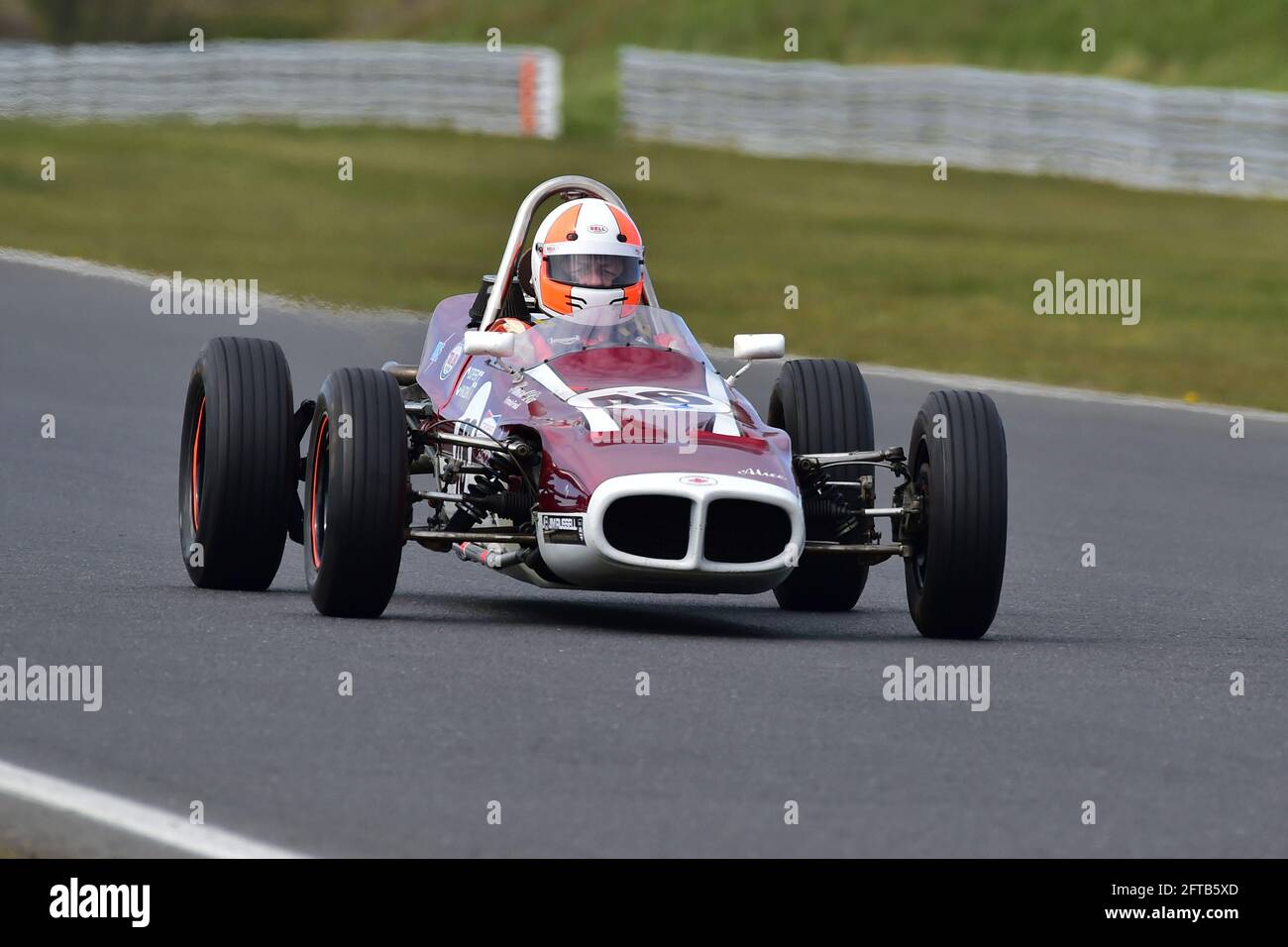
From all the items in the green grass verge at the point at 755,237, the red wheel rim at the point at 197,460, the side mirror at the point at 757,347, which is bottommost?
the red wheel rim at the point at 197,460

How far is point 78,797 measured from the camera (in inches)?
242

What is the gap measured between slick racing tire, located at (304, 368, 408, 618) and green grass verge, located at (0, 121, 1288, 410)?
1028 cm

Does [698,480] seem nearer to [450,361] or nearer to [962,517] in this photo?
[962,517]

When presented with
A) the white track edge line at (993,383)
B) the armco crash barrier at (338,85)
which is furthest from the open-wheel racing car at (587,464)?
the armco crash barrier at (338,85)

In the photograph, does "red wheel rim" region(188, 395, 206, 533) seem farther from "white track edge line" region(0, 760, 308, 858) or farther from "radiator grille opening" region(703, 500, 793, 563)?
"white track edge line" region(0, 760, 308, 858)

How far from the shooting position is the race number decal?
9.16 metres

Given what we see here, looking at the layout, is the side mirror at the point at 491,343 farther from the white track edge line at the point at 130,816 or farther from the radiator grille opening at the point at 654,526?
the white track edge line at the point at 130,816

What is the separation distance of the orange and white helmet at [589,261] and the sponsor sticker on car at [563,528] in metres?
1.62

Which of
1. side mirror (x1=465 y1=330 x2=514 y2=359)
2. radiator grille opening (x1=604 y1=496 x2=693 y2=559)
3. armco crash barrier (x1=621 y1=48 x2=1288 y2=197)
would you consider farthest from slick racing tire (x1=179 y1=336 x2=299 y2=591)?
armco crash barrier (x1=621 y1=48 x2=1288 y2=197)

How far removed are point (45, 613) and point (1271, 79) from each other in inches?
1614

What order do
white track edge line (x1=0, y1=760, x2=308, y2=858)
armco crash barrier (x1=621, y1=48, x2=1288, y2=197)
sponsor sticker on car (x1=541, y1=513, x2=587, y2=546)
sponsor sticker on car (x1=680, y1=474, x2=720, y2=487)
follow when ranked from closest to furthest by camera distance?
white track edge line (x1=0, y1=760, x2=308, y2=858) → sponsor sticker on car (x1=680, y1=474, x2=720, y2=487) → sponsor sticker on car (x1=541, y1=513, x2=587, y2=546) → armco crash barrier (x1=621, y1=48, x2=1288, y2=197)

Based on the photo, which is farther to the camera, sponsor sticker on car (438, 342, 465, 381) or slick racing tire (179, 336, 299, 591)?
sponsor sticker on car (438, 342, 465, 381)

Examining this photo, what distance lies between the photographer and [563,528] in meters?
8.73

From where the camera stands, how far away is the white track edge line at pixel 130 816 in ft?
18.7
